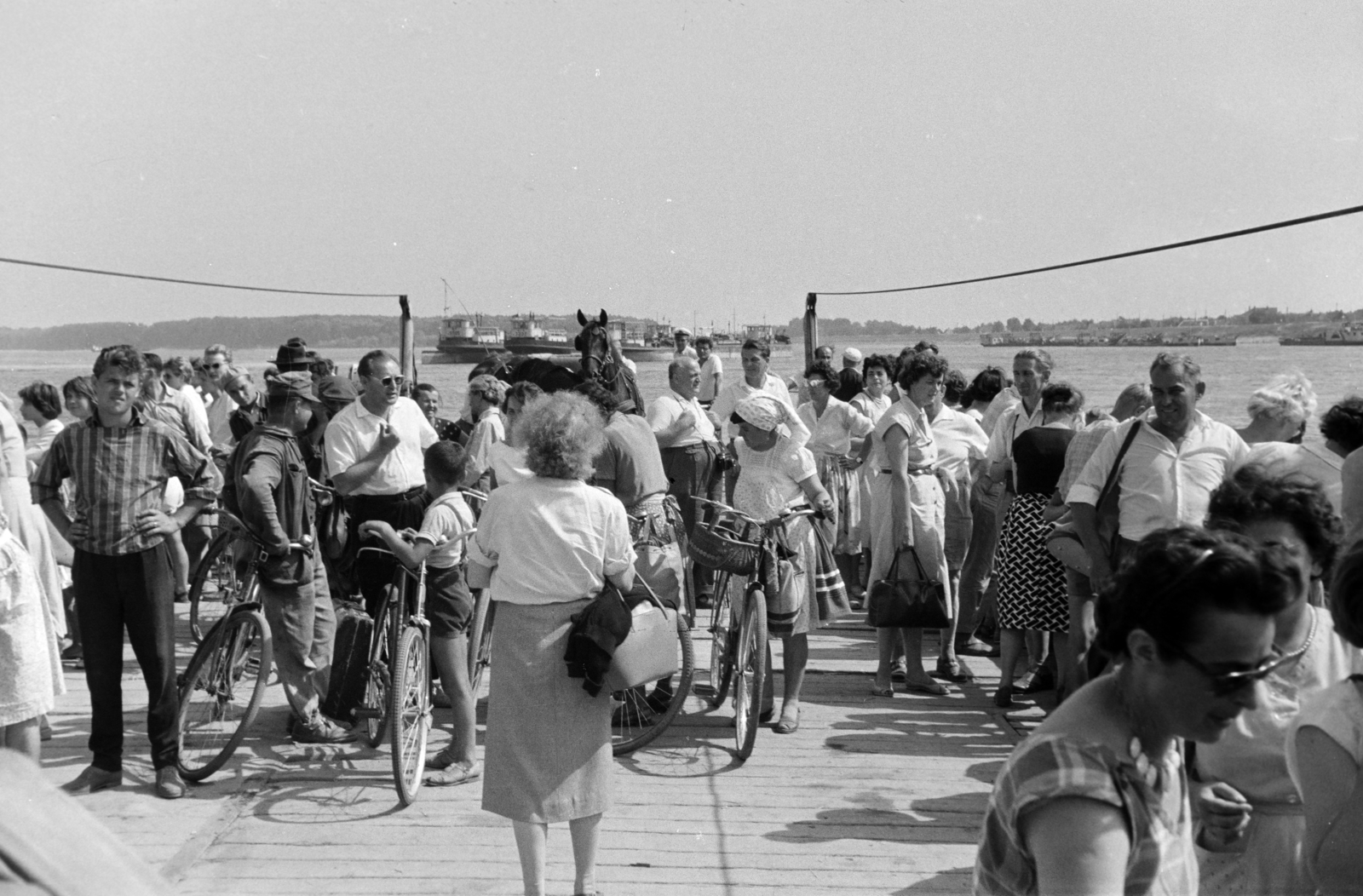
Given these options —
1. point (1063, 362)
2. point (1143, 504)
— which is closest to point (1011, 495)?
point (1143, 504)

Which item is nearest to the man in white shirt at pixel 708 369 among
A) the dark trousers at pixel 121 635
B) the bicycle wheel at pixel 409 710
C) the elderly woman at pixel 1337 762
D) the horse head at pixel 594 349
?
the horse head at pixel 594 349

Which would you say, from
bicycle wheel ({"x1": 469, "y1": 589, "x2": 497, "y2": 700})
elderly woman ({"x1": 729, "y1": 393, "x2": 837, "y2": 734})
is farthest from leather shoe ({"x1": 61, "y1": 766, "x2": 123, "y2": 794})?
elderly woman ({"x1": 729, "y1": 393, "x2": 837, "y2": 734})

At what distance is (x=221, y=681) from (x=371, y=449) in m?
1.50

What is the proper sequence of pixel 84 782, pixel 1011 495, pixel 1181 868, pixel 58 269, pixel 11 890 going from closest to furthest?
pixel 11 890 → pixel 1181 868 → pixel 84 782 → pixel 1011 495 → pixel 58 269

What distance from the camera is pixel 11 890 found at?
912mm

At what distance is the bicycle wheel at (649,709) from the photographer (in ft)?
20.4

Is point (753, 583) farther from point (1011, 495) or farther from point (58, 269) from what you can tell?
point (58, 269)

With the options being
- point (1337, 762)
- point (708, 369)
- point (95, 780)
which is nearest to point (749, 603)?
point (95, 780)

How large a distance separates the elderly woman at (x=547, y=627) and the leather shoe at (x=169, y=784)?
1890 millimetres

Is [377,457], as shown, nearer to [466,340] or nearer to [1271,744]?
[1271,744]

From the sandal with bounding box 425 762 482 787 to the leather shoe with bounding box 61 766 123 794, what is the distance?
1.34 metres

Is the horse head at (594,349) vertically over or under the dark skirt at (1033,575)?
over

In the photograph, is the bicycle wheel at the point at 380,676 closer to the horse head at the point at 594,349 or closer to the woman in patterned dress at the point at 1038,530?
the horse head at the point at 594,349

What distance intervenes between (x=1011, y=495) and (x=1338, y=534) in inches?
173
